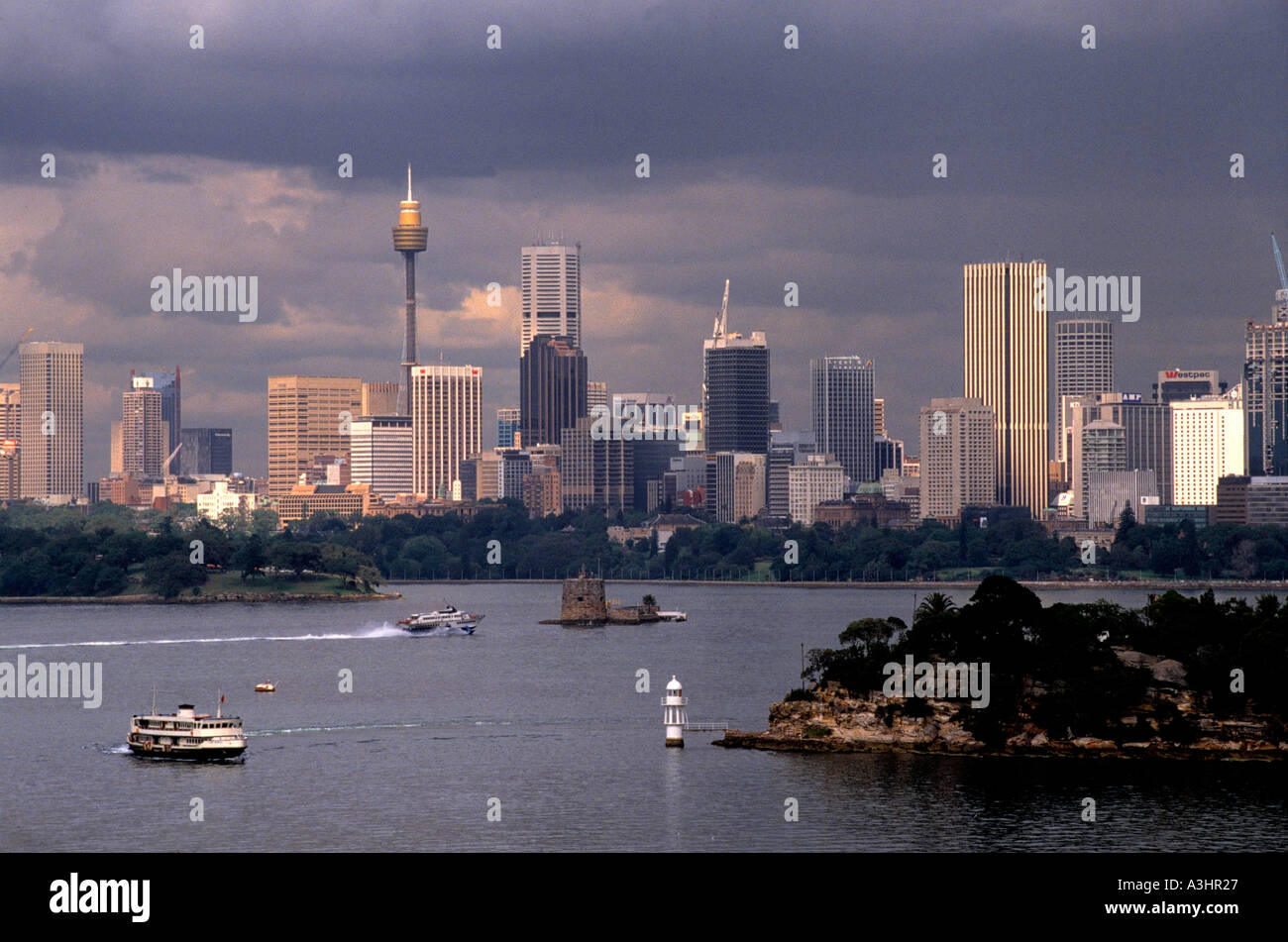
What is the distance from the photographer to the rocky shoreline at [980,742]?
6425cm

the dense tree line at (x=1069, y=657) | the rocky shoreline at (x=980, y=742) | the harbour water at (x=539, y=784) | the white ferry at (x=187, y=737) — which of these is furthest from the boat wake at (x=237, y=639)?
the rocky shoreline at (x=980, y=742)

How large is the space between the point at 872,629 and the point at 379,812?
23.2 metres

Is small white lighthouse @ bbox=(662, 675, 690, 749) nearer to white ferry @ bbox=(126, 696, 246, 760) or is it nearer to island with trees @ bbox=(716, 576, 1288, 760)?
island with trees @ bbox=(716, 576, 1288, 760)

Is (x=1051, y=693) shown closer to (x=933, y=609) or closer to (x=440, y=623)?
(x=933, y=609)

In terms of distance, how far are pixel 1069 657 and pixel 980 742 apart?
16.0 ft

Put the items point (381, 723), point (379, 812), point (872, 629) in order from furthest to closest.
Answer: point (381, 723) → point (872, 629) → point (379, 812)

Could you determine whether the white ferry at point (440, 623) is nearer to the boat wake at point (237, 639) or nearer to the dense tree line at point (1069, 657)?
the boat wake at point (237, 639)

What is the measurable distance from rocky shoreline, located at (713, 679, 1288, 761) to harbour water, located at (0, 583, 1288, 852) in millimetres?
1077

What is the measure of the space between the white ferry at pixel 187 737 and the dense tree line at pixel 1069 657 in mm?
22056

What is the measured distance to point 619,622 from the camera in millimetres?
161625

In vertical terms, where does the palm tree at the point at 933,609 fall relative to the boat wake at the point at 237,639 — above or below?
above
